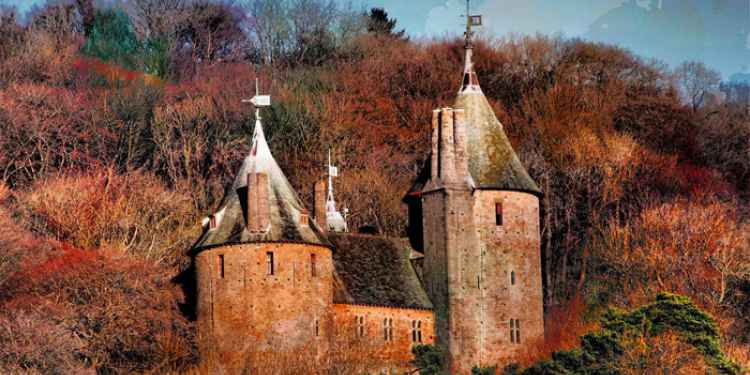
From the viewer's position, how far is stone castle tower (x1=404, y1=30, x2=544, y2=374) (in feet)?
200

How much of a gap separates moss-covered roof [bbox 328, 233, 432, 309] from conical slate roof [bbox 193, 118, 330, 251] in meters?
2.00

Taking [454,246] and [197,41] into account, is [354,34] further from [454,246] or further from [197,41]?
[454,246]

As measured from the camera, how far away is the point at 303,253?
5847 cm

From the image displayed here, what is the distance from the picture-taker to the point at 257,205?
58.2 m

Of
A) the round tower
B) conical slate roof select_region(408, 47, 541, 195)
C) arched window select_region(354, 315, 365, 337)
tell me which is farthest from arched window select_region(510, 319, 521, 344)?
the round tower

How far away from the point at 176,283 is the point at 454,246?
9996 millimetres

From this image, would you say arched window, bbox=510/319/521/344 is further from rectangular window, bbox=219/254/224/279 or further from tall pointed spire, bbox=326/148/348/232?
rectangular window, bbox=219/254/224/279

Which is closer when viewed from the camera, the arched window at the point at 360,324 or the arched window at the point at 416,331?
the arched window at the point at 360,324

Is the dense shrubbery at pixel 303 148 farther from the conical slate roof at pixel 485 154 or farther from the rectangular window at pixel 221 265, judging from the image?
the conical slate roof at pixel 485 154

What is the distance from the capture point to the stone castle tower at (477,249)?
61031mm

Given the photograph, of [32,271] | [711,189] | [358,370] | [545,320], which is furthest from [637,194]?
[32,271]

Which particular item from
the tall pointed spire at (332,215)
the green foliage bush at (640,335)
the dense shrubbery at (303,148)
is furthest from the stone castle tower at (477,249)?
the tall pointed spire at (332,215)

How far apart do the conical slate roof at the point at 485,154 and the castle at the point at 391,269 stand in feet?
0.17

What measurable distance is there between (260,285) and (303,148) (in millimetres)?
23061
